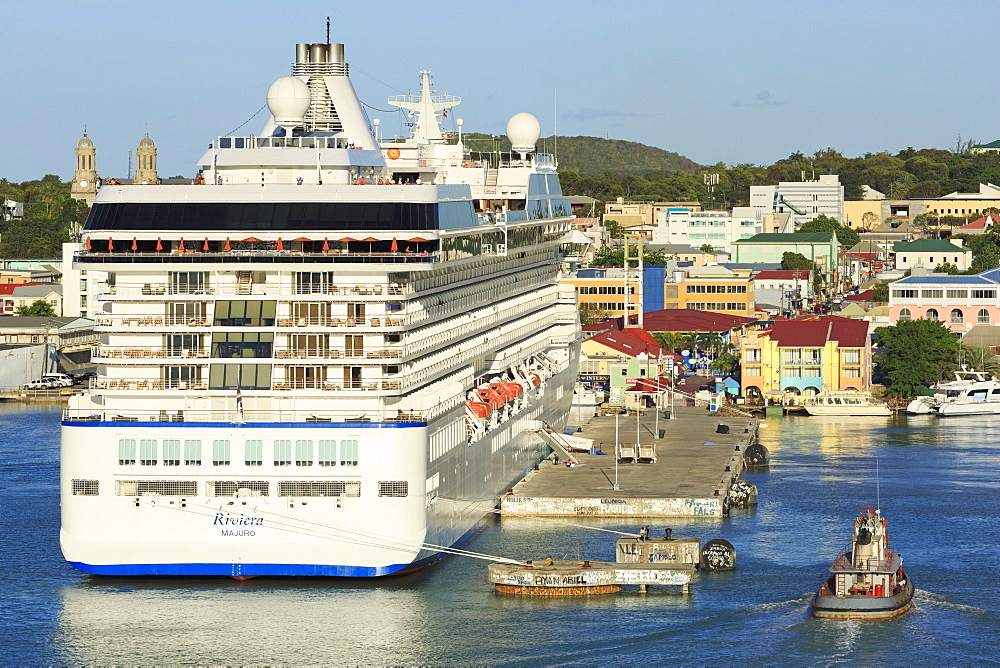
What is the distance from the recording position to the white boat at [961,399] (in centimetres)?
8231

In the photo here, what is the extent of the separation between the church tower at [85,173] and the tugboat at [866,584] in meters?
139

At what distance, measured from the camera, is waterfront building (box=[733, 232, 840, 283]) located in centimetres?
15188

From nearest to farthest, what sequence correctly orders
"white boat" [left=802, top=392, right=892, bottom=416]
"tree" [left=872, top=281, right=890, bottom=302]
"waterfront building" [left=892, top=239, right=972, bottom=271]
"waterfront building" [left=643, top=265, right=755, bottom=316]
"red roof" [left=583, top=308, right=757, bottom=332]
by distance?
"white boat" [left=802, top=392, right=892, bottom=416]
"red roof" [left=583, top=308, right=757, bottom=332]
"waterfront building" [left=643, top=265, right=755, bottom=316]
"tree" [left=872, top=281, right=890, bottom=302]
"waterfront building" [left=892, top=239, right=972, bottom=271]

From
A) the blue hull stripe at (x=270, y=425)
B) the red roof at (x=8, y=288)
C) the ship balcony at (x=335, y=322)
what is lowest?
the blue hull stripe at (x=270, y=425)

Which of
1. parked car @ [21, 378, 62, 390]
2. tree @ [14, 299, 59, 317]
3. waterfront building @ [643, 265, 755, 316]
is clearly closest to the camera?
parked car @ [21, 378, 62, 390]

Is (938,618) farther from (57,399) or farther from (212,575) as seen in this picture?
(57,399)

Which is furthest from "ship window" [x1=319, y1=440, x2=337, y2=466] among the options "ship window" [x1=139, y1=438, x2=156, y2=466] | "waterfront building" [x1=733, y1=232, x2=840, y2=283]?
"waterfront building" [x1=733, y1=232, x2=840, y2=283]

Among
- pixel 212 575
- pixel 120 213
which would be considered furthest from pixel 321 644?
pixel 120 213

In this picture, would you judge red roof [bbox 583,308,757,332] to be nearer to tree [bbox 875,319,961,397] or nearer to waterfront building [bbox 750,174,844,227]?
tree [bbox 875,319,961,397]

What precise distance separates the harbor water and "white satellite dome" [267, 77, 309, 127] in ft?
39.8

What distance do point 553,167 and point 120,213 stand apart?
2658 centimetres

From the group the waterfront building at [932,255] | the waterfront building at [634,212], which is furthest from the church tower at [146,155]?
the waterfront building at [932,255]

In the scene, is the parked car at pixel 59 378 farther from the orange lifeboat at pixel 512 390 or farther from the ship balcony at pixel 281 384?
the ship balcony at pixel 281 384

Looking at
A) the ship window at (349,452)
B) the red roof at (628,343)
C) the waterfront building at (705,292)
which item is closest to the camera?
the ship window at (349,452)
